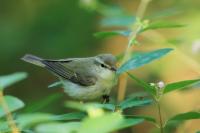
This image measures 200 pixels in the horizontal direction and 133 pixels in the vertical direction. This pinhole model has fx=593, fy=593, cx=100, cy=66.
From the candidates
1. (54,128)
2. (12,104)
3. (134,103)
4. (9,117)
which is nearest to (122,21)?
(134,103)

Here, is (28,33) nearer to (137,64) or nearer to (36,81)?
(36,81)

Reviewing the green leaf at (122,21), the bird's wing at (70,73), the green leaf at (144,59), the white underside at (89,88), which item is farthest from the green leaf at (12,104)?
the bird's wing at (70,73)

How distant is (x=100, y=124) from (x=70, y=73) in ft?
8.01

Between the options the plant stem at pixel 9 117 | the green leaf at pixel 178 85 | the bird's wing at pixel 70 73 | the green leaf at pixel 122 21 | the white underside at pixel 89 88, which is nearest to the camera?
the plant stem at pixel 9 117

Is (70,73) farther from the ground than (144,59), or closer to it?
farther from the ground

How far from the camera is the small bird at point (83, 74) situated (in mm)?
3459

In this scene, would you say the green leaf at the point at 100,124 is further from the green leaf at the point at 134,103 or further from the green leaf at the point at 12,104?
the green leaf at the point at 134,103

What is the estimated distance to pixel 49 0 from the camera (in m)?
6.31

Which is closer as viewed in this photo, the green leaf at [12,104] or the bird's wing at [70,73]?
the green leaf at [12,104]

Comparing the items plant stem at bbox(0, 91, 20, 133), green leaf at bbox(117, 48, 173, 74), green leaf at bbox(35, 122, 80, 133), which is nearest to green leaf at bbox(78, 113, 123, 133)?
green leaf at bbox(35, 122, 80, 133)

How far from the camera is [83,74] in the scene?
3.60 meters

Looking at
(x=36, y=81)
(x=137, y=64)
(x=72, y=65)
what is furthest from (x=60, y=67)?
(x=36, y=81)

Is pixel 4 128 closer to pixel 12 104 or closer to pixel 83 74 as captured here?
pixel 12 104

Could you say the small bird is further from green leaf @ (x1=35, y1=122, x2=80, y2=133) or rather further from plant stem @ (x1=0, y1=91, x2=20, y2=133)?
green leaf @ (x1=35, y1=122, x2=80, y2=133)
